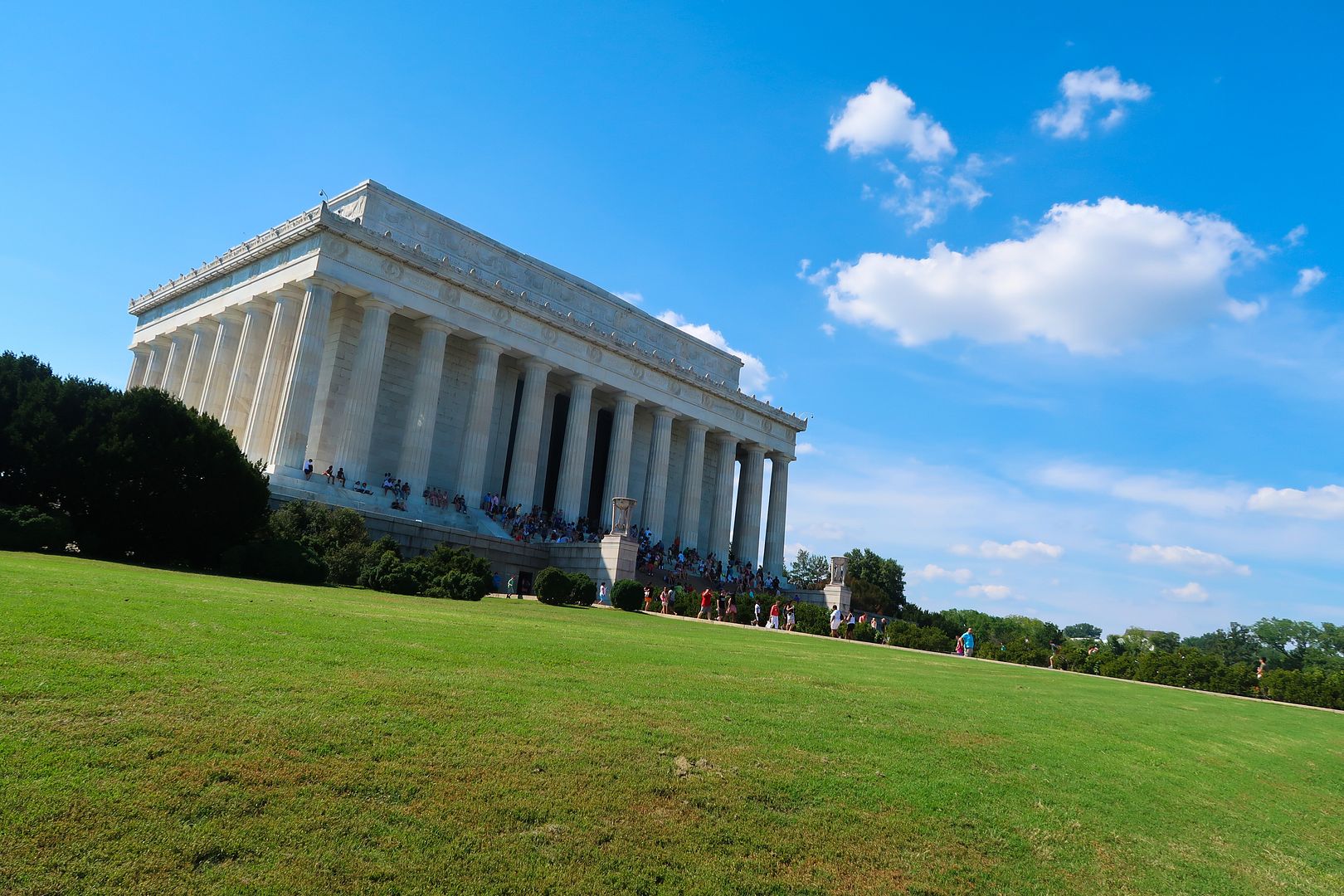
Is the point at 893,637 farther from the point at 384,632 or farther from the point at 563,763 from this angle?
the point at 563,763

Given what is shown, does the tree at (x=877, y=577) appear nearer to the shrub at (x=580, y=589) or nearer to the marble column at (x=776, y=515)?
the marble column at (x=776, y=515)

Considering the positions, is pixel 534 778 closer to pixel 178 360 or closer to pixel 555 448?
pixel 555 448

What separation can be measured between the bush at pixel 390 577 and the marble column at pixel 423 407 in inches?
709

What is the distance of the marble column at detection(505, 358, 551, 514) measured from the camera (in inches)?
1932

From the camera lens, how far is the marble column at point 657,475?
184 ft

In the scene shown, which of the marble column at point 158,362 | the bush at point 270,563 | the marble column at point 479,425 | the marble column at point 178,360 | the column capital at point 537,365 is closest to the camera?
the bush at point 270,563

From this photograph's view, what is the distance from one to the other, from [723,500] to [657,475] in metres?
7.94

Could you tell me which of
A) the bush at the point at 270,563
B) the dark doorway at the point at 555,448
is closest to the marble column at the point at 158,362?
the dark doorway at the point at 555,448

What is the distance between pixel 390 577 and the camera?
25328mm

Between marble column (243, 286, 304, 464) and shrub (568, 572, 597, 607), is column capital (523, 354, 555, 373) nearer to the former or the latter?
marble column (243, 286, 304, 464)

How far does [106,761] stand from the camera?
6.17 m

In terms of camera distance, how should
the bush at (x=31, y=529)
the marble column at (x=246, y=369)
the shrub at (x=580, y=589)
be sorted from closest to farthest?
the bush at (x=31, y=529) < the shrub at (x=580, y=589) < the marble column at (x=246, y=369)

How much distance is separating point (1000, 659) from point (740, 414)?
31.2m

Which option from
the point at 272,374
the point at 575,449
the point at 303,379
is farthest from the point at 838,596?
the point at 272,374
